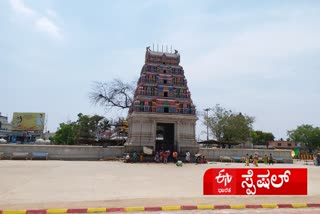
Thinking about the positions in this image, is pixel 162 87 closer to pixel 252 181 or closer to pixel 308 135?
pixel 252 181

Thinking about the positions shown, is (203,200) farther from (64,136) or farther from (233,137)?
(64,136)

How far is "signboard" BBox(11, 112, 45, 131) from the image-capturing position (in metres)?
68.4

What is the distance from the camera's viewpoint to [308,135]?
82750mm

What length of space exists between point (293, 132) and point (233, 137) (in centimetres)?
3909

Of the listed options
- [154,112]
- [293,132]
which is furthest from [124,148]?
[293,132]

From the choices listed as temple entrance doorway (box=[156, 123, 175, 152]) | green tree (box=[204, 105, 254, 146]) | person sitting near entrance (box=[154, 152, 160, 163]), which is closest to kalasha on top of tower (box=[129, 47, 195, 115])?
temple entrance doorway (box=[156, 123, 175, 152])

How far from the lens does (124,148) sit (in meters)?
36.3

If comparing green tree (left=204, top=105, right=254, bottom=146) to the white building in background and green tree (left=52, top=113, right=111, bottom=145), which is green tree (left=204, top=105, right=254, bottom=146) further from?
the white building in background

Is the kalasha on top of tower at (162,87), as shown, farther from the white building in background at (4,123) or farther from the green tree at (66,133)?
the white building in background at (4,123)

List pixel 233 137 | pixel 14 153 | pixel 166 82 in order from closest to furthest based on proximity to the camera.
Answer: pixel 14 153, pixel 166 82, pixel 233 137

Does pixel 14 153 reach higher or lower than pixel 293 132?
lower

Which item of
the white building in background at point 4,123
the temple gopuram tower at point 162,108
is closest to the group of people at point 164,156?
the temple gopuram tower at point 162,108

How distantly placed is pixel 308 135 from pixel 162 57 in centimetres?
6306

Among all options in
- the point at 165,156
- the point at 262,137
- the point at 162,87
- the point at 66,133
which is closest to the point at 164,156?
the point at 165,156
